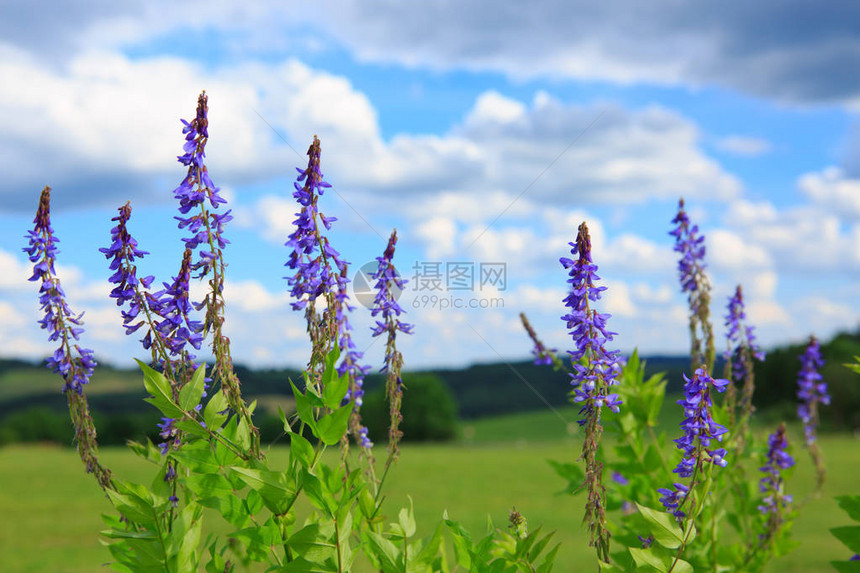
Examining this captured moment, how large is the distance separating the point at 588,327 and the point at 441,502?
39.5 meters

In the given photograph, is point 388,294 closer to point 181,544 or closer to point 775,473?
point 181,544

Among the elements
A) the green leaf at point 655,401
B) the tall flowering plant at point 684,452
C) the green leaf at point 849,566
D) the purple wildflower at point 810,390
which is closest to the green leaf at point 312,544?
the tall flowering plant at point 684,452

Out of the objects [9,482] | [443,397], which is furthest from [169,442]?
[443,397]

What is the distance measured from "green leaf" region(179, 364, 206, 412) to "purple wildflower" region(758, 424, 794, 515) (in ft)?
18.9

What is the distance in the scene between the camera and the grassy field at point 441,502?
22234 millimetres

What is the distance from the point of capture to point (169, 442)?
4.25m

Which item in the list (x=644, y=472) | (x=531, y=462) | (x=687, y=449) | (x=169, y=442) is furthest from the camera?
(x=531, y=462)

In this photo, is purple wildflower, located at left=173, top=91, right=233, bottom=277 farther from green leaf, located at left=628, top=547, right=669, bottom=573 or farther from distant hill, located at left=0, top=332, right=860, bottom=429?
distant hill, located at left=0, top=332, right=860, bottom=429

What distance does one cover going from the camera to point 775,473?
6770mm

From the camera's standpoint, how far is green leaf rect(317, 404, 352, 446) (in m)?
3.19

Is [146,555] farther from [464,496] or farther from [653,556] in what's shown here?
[464,496]

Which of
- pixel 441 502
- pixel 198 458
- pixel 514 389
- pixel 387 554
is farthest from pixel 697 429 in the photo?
pixel 514 389

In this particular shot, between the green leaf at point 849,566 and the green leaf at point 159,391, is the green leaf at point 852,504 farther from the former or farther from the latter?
the green leaf at point 159,391

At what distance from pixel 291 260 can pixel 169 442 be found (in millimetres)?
1408
